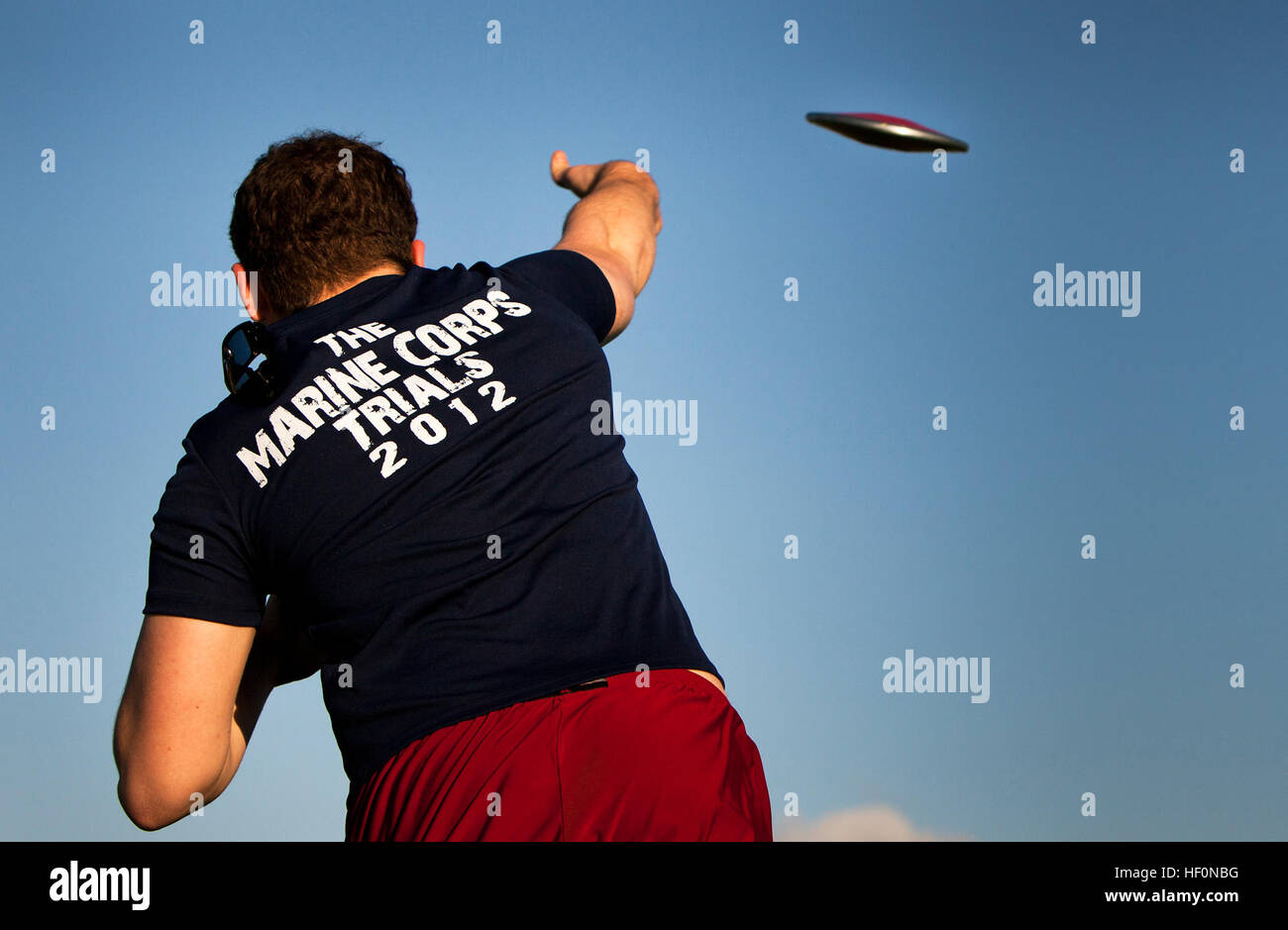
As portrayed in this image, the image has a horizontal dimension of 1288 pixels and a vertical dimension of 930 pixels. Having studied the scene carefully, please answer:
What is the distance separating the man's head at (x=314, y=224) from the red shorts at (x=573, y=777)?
1.48m

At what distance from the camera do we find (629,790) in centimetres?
249

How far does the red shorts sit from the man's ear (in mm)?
1530

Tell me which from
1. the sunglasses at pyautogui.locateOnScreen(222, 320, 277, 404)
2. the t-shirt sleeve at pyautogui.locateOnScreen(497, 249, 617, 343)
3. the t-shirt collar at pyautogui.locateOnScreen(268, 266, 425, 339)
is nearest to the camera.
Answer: the sunglasses at pyautogui.locateOnScreen(222, 320, 277, 404)

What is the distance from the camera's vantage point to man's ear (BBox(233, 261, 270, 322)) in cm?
342

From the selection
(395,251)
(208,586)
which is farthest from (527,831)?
(395,251)

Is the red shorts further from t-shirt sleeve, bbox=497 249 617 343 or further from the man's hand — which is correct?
the man's hand

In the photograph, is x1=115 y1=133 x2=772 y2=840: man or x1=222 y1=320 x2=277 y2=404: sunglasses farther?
x1=222 y1=320 x2=277 y2=404: sunglasses

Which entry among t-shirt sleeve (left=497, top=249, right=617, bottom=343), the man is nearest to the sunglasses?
the man

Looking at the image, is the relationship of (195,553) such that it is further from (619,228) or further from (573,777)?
(619,228)

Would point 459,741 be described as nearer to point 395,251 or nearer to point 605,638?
point 605,638

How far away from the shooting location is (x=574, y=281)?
353cm
